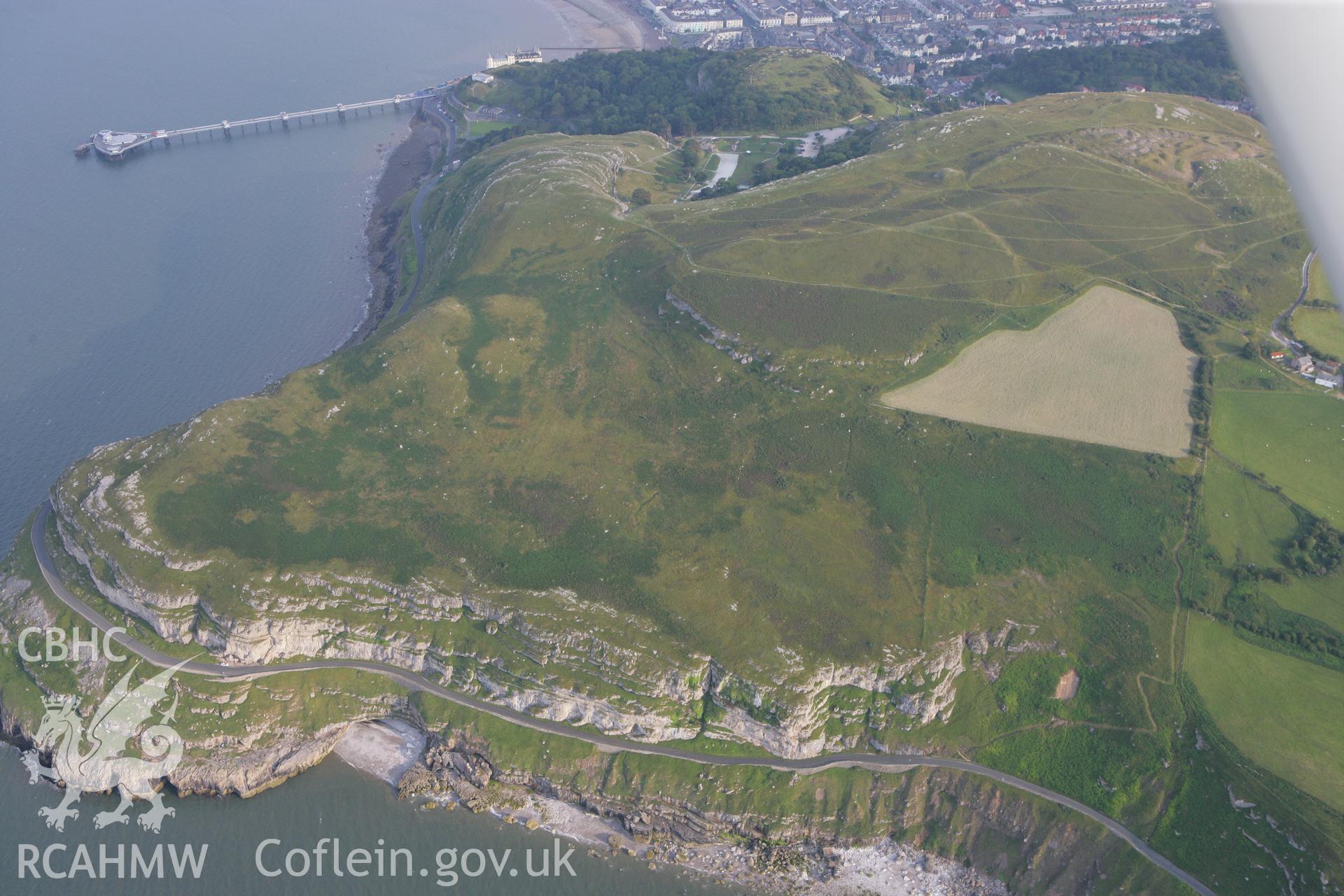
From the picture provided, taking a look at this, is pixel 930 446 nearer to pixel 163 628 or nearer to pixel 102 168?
pixel 163 628

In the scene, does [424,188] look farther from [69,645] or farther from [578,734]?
[578,734]

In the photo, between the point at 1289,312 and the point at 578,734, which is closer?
the point at 578,734

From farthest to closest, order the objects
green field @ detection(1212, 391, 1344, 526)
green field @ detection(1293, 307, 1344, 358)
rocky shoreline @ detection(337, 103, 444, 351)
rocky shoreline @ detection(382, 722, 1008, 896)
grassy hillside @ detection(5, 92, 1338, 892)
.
Answer: rocky shoreline @ detection(337, 103, 444, 351)
green field @ detection(1293, 307, 1344, 358)
green field @ detection(1212, 391, 1344, 526)
grassy hillside @ detection(5, 92, 1338, 892)
rocky shoreline @ detection(382, 722, 1008, 896)

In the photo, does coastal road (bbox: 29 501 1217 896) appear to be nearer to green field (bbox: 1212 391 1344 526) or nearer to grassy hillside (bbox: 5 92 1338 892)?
grassy hillside (bbox: 5 92 1338 892)

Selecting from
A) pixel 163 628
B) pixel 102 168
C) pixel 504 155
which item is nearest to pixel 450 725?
pixel 163 628

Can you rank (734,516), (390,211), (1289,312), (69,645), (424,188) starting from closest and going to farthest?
1. (69,645)
2. (734,516)
3. (1289,312)
4. (390,211)
5. (424,188)

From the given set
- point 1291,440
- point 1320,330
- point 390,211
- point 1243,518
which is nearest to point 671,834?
point 1243,518

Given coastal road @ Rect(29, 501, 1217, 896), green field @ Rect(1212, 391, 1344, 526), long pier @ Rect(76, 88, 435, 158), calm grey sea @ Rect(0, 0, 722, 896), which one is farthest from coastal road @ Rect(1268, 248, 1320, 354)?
long pier @ Rect(76, 88, 435, 158)
